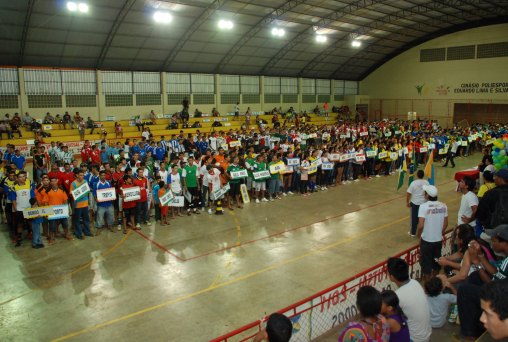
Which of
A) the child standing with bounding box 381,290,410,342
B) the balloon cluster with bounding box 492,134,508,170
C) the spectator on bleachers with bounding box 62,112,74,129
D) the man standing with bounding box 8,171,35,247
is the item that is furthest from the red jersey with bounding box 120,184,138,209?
the spectator on bleachers with bounding box 62,112,74,129

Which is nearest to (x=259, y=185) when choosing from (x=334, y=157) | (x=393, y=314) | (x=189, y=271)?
(x=334, y=157)

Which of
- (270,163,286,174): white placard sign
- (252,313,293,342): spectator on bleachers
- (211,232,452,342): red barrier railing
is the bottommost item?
(211,232,452,342): red barrier railing

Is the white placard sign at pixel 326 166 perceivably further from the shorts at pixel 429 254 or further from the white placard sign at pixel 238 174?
the shorts at pixel 429 254

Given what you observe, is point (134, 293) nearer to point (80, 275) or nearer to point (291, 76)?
point (80, 275)

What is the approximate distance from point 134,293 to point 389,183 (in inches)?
546

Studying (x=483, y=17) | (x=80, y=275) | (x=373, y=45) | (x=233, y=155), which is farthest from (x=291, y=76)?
(x=80, y=275)

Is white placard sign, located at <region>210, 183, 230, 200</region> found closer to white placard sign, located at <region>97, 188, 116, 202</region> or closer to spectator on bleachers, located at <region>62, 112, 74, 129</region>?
white placard sign, located at <region>97, 188, 116, 202</region>

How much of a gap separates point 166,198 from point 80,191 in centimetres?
253

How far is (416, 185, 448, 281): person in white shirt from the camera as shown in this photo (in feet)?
23.6

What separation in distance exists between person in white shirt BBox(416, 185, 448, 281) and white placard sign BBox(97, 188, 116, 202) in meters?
8.40

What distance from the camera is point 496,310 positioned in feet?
9.27

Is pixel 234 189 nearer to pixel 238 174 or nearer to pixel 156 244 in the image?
pixel 238 174

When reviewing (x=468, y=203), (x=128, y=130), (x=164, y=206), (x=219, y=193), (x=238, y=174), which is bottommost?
(x=164, y=206)

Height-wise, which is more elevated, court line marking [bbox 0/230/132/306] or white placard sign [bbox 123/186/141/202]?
white placard sign [bbox 123/186/141/202]
